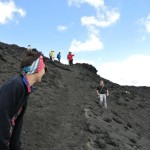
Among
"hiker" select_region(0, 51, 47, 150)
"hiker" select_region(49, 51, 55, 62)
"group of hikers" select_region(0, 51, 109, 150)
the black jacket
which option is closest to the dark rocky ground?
"group of hikers" select_region(0, 51, 109, 150)

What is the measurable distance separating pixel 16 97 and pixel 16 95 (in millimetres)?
23

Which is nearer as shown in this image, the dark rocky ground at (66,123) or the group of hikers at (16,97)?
the group of hikers at (16,97)

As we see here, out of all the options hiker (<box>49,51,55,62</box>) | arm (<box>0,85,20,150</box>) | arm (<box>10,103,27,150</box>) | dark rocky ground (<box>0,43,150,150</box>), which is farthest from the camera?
hiker (<box>49,51,55,62</box>)

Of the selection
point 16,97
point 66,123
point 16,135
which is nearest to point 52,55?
point 66,123

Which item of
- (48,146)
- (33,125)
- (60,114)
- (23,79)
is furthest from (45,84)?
(23,79)

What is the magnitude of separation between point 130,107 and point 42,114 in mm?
18507

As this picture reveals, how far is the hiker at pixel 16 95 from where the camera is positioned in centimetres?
400

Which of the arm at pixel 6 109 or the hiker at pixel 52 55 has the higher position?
the hiker at pixel 52 55

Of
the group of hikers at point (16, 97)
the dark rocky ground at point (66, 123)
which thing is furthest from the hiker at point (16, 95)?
the dark rocky ground at point (66, 123)

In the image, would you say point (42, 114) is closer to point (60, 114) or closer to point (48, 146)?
point (60, 114)

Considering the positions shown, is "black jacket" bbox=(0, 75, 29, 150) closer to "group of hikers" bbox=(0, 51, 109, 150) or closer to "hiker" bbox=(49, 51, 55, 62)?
"group of hikers" bbox=(0, 51, 109, 150)

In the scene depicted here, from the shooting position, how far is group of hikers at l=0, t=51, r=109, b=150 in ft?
13.1

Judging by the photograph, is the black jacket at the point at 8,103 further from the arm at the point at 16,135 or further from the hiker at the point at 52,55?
the hiker at the point at 52,55

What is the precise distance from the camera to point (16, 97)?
4059 millimetres
